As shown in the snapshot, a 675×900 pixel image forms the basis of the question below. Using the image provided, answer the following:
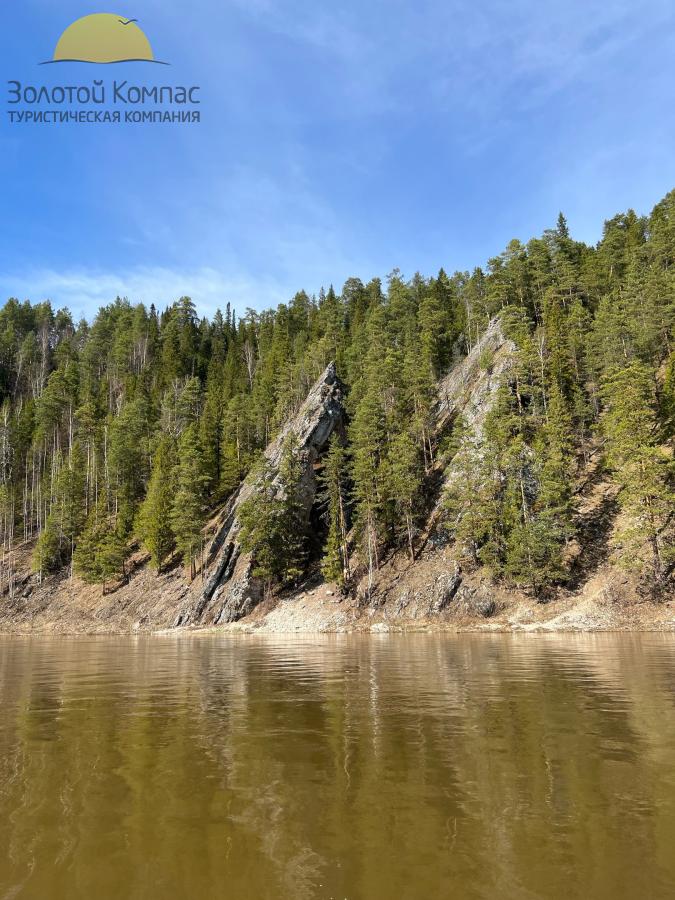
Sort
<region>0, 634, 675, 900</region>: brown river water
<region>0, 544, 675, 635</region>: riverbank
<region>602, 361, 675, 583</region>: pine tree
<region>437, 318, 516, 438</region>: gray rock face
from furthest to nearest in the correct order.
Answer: <region>437, 318, 516, 438</region>: gray rock face, <region>602, 361, 675, 583</region>: pine tree, <region>0, 544, 675, 635</region>: riverbank, <region>0, 634, 675, 900</region>: brown river water

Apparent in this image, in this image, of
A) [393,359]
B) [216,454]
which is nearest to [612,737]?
[393,359]

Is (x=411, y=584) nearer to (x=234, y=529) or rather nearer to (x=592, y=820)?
(x=234, y=529)

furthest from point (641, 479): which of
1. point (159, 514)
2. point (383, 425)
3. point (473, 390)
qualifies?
point (159, 514)

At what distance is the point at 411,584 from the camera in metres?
50.3

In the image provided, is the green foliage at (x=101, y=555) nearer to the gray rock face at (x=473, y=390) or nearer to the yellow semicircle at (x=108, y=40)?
the gray rock face at (x=473, y=390)

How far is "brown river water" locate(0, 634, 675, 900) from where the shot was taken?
193 inches

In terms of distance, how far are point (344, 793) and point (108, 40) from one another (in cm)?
3500

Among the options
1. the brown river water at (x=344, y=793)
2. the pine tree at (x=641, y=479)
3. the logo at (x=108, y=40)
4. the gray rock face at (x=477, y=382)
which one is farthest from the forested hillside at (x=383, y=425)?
the logo at (x=108, y=40)

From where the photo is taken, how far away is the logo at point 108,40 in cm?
2781

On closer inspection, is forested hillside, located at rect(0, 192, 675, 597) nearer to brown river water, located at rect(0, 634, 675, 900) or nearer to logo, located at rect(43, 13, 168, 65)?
brown river water, located at rect(0, 634, 675, 900)

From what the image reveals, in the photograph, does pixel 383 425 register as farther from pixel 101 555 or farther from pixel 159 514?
pixel 101 555

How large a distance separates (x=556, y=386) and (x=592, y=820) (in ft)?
194

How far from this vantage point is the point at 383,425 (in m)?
64.6

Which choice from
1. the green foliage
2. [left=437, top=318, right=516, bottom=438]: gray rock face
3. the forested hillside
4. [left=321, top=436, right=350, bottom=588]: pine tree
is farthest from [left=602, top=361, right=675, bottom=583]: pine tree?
the green foliage
